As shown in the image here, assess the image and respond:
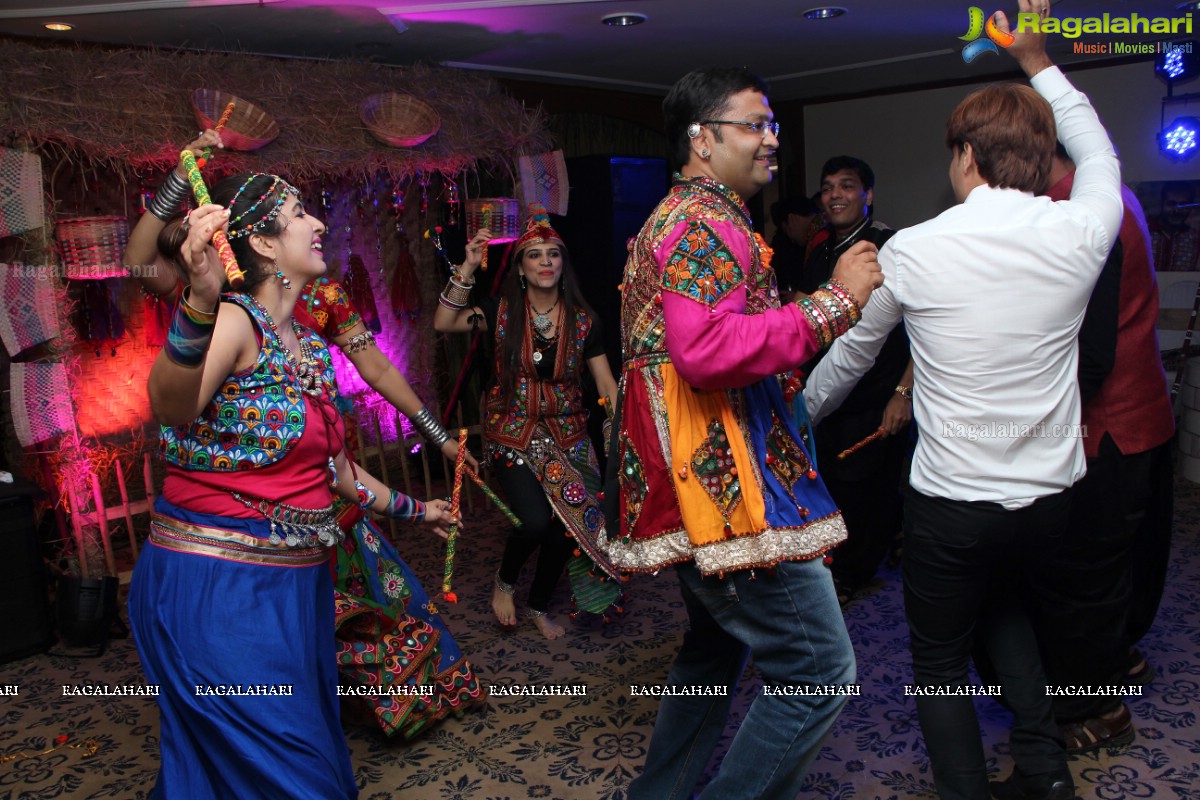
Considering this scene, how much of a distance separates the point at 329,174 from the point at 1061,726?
141 inches

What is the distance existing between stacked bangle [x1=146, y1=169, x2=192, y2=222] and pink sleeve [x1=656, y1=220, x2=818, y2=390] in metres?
1.48

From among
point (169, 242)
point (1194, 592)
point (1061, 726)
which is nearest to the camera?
point (169, 242)

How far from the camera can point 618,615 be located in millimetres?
3693

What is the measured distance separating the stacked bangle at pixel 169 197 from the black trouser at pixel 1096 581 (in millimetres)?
2380

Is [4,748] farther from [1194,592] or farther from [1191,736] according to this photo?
[1194,592]

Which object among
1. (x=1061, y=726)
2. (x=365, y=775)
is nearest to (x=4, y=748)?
(x=365, y=775)

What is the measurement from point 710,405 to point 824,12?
323 cm

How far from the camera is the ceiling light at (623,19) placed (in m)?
4.27

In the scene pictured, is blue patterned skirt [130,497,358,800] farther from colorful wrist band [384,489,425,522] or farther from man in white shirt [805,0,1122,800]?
man in white shirt [805,0,1122,800]

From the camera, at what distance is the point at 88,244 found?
3.73 m

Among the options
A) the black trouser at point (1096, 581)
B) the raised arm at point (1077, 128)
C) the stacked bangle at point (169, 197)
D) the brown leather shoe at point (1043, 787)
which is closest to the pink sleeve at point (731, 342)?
the raised arm at point (1077, 128)

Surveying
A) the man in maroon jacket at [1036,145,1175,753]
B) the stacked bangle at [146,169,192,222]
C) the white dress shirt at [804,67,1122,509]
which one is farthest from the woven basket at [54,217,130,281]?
the man in maroon jacket at [1036,145,1175,753]

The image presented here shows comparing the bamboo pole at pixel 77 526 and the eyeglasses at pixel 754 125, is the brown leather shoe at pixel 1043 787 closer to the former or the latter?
the eyeglasses at pixel 754 125

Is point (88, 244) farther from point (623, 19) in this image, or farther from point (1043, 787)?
point (1043, 787)
